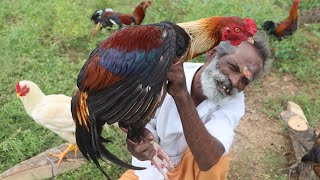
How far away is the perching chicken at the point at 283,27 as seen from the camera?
565cm

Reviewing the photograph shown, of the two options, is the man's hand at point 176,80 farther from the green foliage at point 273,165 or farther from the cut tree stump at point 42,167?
the green foliage at point 273,165

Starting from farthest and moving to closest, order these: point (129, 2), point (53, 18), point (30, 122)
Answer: point (129, 2)
point (53, 18)
point (30, 122)

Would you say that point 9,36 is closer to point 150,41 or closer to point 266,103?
point 266,103

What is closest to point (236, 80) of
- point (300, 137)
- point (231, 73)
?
point (231, 73)

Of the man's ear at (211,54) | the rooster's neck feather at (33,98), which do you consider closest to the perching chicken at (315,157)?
the man's ear at (211,54)

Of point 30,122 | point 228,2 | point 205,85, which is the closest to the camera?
point 205,85

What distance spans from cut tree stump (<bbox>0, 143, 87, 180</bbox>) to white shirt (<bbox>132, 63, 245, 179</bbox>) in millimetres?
1038

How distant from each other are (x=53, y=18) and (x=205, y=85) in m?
3.67

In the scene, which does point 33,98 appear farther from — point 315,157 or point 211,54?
point 315,157

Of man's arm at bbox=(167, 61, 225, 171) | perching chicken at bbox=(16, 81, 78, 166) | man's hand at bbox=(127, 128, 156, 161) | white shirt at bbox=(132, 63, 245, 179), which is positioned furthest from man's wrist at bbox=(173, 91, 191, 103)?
perching chicken at bbox=(16, 81, 78, 166)

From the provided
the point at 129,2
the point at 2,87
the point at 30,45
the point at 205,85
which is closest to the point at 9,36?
the point at 30,45

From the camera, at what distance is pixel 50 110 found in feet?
11.6

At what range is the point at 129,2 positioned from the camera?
6688mm

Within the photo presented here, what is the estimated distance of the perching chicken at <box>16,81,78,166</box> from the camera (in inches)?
139
